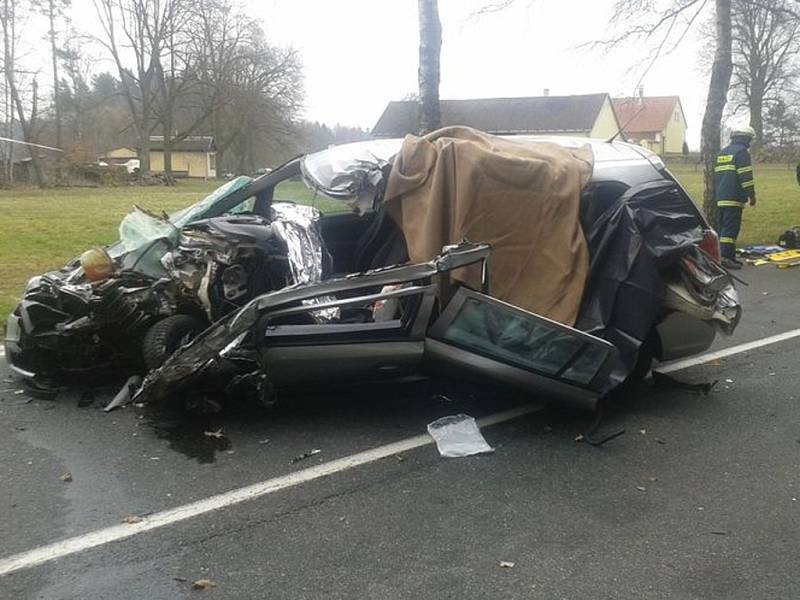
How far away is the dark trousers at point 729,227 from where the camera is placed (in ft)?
36.4

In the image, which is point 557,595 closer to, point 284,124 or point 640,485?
point 640,485

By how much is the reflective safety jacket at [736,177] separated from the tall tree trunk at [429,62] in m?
4.18

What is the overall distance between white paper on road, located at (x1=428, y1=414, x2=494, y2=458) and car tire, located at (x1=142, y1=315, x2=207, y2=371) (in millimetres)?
1596

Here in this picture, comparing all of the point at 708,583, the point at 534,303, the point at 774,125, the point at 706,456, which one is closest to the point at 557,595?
the point at 708,583

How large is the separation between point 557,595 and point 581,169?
2878 millimetres

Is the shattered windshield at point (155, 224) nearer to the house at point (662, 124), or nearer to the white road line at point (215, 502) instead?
the white road line at point (215, 502)

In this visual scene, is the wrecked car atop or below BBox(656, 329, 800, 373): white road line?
atop

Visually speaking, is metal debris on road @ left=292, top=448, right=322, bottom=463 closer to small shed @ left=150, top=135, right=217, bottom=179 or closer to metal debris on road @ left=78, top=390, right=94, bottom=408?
metal debris on road @ left=78, top=390, right=94, bottom=408

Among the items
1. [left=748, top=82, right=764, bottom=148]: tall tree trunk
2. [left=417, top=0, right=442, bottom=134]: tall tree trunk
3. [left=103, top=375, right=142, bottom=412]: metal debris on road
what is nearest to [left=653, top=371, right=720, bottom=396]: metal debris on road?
[left=103, top=375, right=142, bottom=412]: metal debris on road

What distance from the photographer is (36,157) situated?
38156 mm

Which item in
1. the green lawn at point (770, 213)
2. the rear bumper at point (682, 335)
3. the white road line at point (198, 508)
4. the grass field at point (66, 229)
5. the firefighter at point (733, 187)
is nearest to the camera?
the white road line at point (198, 508)

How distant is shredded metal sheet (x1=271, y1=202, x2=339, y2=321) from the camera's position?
486 cm

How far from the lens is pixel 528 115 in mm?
59312

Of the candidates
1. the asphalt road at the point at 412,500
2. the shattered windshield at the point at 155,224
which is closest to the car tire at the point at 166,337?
the asphalt road at the point at 412,500
